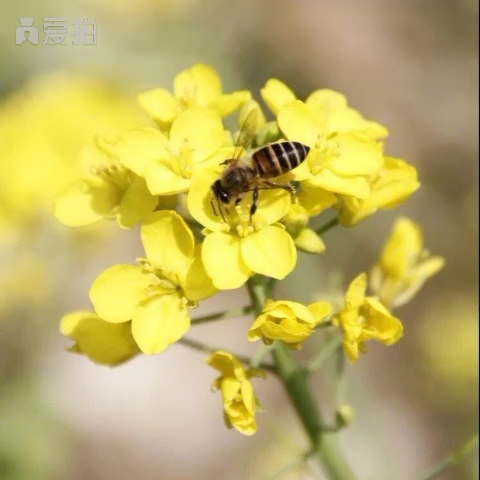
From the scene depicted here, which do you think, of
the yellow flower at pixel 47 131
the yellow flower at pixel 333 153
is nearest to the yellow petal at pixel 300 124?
the yellow flower at pixel 333 153

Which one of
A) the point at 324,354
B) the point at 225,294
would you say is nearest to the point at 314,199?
the point at 324,354

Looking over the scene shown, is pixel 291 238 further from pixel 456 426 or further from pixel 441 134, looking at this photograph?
pixel 441 134

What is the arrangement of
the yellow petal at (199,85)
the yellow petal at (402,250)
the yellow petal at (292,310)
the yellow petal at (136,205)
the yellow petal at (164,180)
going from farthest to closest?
the yellow petal at (402,250)
the yellow petal at (199,85)
the yellow petal at (136,205)
the yellow petal at (164,180)
the yellow petal at (292,310)

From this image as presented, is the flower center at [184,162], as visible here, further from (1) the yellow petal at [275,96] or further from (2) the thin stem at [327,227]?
(2) the thin stem at [327,227]

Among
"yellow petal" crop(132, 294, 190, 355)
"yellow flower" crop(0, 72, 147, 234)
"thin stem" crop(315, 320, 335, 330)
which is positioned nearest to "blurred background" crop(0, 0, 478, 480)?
"yellow flower" crop(0, 72, 147, 234)

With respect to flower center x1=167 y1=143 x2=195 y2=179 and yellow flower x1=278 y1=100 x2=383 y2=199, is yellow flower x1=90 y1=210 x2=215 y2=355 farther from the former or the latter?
yellow flower x1=278 y1=100 x2=383 y2=199

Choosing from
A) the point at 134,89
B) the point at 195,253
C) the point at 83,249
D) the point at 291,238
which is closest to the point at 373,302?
the point at 291,238
